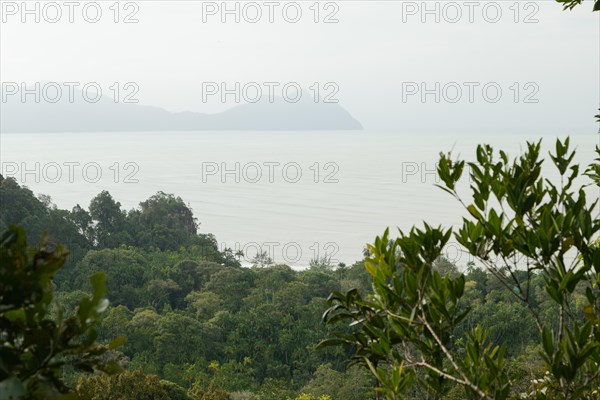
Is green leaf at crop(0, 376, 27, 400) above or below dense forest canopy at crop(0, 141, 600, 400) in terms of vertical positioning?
above

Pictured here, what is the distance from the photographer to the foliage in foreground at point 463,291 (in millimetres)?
1266

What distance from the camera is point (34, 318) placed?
0.80m

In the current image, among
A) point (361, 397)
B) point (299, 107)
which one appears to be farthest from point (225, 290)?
point (299, 107)

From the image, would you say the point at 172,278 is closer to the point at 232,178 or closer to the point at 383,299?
the point at 383,299

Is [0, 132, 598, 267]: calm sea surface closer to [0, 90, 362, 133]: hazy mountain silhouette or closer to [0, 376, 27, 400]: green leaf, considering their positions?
[0, 376, 27, 400]: green leaf

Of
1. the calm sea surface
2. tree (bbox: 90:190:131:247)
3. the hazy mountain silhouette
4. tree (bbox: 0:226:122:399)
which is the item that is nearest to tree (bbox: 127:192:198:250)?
tree (bbox: 90:190:131:247)

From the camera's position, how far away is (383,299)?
4.63ft

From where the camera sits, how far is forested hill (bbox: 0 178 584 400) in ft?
42.1

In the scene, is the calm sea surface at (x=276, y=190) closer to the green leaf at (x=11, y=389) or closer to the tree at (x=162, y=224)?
the tree at (x=162, y=224)

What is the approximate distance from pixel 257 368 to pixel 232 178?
152 ft

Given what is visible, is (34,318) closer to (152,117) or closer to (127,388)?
(127,388)

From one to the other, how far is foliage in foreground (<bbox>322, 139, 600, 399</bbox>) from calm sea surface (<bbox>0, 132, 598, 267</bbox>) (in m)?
20.5

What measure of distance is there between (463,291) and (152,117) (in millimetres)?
158018

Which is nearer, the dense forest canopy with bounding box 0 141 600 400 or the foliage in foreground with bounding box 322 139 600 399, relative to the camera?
the foliage in foreground with bounding box 322 139 600 399
